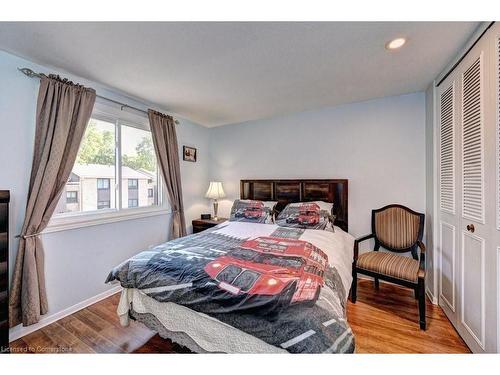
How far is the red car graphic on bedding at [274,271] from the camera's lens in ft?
3.87

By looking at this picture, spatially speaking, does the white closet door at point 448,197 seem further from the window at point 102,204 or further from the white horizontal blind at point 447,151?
the window at point 102,204

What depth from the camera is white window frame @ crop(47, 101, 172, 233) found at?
2121 mm

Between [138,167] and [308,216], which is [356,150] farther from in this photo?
[138,167]

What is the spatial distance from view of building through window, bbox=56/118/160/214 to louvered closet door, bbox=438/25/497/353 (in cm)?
340

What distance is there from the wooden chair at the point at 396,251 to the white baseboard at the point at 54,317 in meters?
2.74

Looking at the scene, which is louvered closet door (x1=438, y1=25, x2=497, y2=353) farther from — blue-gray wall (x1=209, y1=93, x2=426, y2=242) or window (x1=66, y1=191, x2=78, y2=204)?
window (x1=66, y1=191, x2=78, y2=204)

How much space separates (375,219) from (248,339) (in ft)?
7.43

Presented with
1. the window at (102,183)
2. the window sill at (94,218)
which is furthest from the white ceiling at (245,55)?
the window sill at (94,218)

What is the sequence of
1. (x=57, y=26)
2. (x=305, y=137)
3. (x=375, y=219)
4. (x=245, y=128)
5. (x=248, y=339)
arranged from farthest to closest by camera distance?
(x=245, y=128), (x=305, y=137), (x=375, y=219), (x=57, y=26), (x=248, y=339)

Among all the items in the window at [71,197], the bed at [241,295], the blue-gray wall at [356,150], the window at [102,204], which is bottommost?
the bed at [241,295]

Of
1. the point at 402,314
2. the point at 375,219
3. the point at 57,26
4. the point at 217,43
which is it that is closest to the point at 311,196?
the point at 375,219

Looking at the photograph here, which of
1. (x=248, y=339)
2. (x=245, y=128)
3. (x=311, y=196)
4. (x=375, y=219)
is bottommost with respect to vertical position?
(x=248, y=339)
